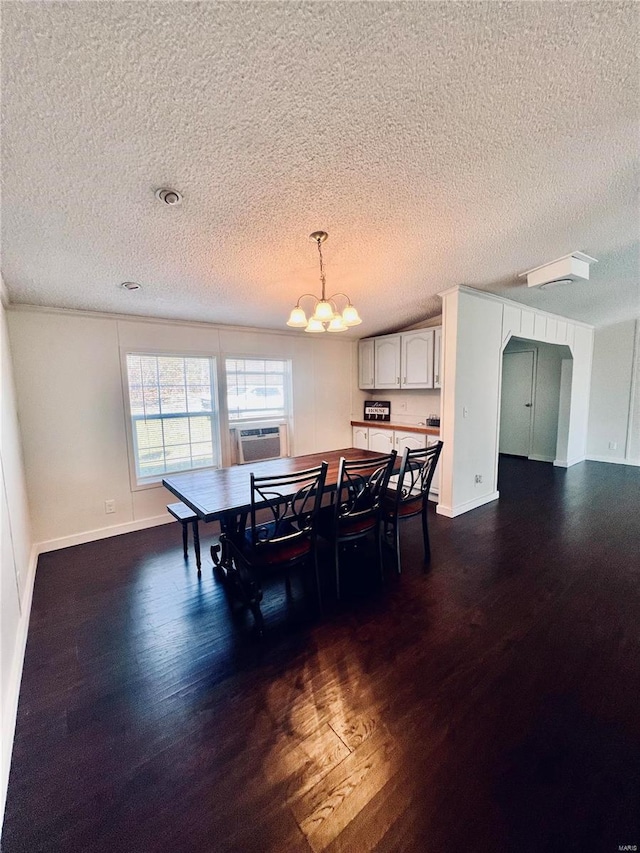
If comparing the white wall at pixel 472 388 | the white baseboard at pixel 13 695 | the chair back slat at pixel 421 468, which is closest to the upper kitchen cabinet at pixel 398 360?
the white wall at pixel 472 388

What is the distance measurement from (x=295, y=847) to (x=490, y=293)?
14.4ft

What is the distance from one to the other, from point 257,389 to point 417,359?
7.24 ft

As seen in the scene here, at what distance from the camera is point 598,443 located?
6188 mm

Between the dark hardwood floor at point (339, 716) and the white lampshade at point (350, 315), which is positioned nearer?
the dark hardwood floor at point (339, 716)

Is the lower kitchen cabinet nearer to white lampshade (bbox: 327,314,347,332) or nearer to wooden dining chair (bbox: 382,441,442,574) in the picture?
wooden dining chair (bbox: 382,441,442,574)

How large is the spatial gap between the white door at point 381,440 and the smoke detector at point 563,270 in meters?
2.39

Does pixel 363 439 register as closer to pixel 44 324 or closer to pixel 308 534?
pixel 308 534

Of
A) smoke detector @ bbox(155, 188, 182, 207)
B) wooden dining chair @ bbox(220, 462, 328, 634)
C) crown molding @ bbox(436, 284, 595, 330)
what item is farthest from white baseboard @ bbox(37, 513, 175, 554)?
crown molding @ bbox(436, 284, 595, 330)

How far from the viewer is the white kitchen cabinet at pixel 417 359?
168 inches

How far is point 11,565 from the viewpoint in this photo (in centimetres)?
187

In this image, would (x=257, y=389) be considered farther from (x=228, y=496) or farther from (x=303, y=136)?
(x=303, y=136)

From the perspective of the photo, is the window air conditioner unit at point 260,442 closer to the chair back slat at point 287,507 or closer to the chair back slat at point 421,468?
the chair back slat at point 287,507

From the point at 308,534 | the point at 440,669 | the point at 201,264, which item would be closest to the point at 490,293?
the point at 201,264

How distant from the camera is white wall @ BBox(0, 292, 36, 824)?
1.41 metres
